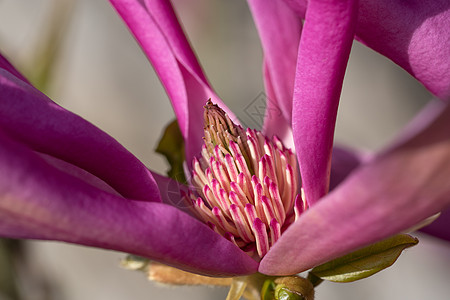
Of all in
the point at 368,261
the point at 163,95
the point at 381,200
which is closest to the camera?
the point at 381,200

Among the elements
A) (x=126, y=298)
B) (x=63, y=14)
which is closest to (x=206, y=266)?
(x=63, y=14)

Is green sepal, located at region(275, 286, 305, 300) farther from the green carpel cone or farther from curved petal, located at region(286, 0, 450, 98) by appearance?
curved petal, located at region(286, 0, 450, 98)

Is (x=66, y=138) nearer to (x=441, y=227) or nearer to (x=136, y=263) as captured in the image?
(x=136, y=263)

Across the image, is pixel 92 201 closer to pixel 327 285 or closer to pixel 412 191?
pixel 412 191

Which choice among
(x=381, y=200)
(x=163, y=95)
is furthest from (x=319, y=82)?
(x=163, y=95)

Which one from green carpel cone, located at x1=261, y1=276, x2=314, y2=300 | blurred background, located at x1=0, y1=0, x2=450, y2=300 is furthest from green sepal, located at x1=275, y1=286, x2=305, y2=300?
blurred background, located at x1=0, y1=0, x2=450, y2=300
